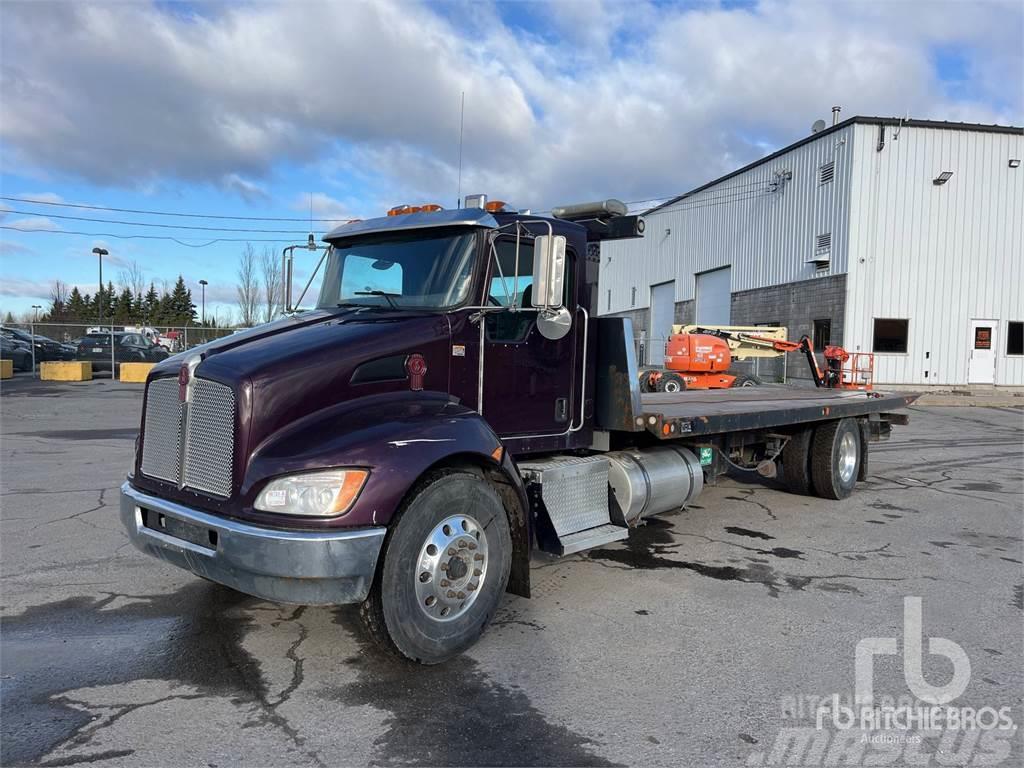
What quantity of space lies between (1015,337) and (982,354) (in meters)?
1.43

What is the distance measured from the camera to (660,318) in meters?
39.6

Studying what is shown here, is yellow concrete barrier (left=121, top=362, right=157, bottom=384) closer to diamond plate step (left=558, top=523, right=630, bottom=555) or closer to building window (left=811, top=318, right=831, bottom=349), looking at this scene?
building window (left=811, top=318, right=831, bottom=349)

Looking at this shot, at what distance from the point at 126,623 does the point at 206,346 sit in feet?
5.91

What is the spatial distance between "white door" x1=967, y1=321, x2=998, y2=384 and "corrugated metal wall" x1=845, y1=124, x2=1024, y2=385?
180 millimetres

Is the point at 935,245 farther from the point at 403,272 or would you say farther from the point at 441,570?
the point at 441,570

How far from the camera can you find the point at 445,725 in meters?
3.31

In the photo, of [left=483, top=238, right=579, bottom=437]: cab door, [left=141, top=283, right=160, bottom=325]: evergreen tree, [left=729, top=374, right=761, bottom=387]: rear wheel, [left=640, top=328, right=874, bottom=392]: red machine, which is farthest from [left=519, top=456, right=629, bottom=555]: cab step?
[left=141, top=283, right=160, bottom=325]: evergreen tree

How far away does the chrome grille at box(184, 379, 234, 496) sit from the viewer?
3.68 m

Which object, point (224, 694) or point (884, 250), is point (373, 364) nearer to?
point (224, 694)

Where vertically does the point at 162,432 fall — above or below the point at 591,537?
above

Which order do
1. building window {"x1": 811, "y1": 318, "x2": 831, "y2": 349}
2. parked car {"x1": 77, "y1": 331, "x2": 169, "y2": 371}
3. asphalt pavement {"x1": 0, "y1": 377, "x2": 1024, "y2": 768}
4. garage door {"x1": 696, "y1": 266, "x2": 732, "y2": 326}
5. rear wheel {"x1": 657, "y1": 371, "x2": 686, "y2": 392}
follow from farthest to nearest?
garage door {"x1": 696, "y1": 266, "x2": 732, "y2": 326} < parked car {"x1": 77, "y1": 331, "x2": 169, "y2": 371} < building window {"x1": 811, "y1": 318, "x2": 831, "y2": 349} < rear wheel {"x1": 657, "y1": 371, "x2": 686, "y2": 392} < asphalt pavement {"x1": 0, "y1": 377, "x2": 1024, "y2": 768}

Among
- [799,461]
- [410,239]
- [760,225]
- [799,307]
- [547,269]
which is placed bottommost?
[799,461]

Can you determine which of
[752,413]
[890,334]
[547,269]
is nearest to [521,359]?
[547,269]

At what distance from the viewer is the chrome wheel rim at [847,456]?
8578 millimetres
